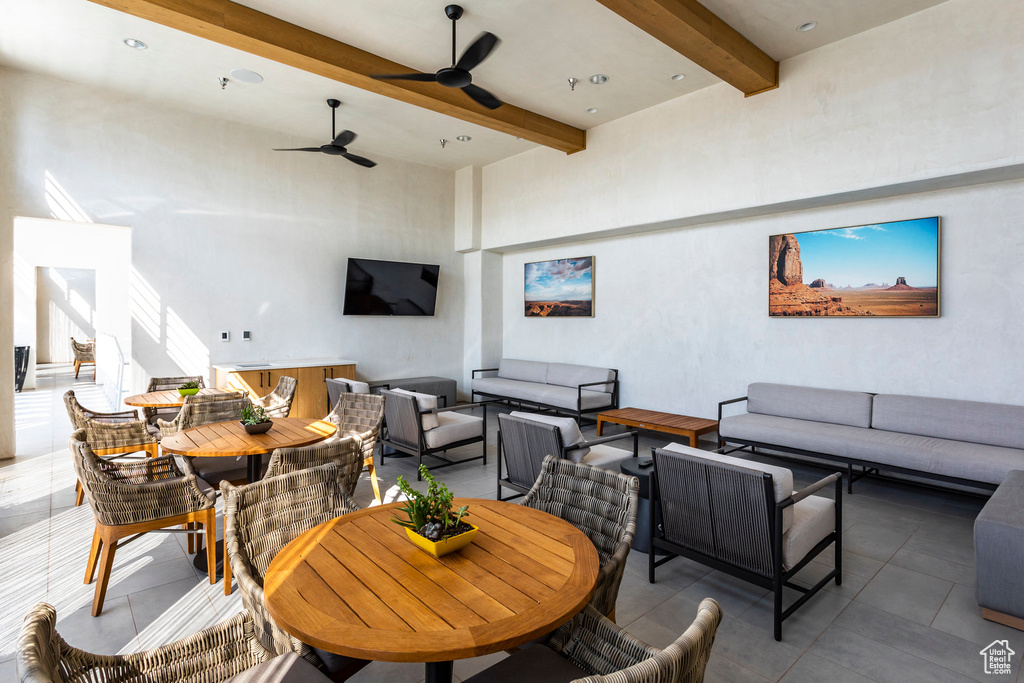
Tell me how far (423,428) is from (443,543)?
10.9 feet

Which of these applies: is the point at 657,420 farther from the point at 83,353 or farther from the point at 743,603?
the point at 83,353

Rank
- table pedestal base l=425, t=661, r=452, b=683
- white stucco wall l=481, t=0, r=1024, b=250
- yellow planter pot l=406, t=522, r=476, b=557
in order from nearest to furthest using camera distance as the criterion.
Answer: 1. table pedestal base l=425, t=661, r=452, b=683
2. yellow planter pot l=406, t=522, r=476, b=557
3. white stucco wall l=481, t=0, r=1024, b=250

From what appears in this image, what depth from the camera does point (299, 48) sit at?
441 cm

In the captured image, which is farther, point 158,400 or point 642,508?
point 158,400

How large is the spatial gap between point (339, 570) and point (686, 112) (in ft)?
19.7

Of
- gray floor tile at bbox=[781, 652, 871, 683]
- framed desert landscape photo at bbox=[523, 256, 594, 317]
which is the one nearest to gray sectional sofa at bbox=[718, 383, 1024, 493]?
gray floor tile at bbox=[781, 652, 871, 683]

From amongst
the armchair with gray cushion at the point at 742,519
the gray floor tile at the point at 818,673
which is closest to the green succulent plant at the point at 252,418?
the armchair with gray cushion at the point at 742,519

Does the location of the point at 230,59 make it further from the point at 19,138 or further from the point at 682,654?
the point at 682,654

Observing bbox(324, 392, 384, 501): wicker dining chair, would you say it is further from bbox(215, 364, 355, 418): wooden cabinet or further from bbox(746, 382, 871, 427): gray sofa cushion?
bbox(746, 382, 871, 427): gray sofa cushion

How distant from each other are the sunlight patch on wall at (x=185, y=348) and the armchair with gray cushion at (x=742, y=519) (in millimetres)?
5931

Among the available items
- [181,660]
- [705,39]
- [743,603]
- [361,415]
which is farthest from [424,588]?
[705,39]

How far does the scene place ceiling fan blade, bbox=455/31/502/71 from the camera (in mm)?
3829

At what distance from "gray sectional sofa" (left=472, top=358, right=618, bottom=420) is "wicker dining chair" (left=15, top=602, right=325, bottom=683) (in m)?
5.37

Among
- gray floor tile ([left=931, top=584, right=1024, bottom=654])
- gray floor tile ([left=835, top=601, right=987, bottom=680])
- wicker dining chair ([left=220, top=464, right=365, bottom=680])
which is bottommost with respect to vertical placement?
gray floor tile ([left=835, top=601, right=987, bottom=680])
